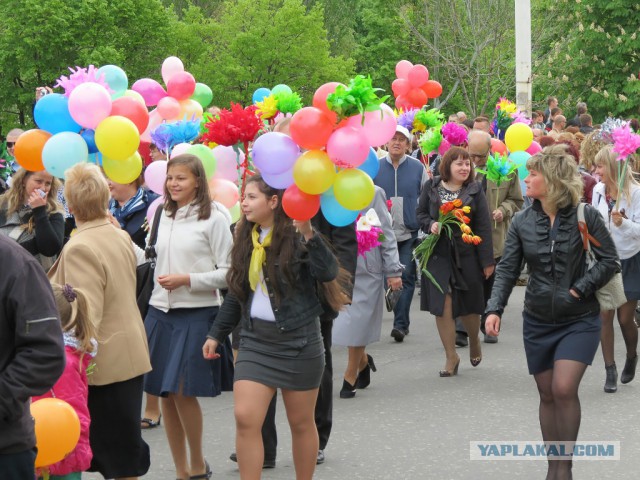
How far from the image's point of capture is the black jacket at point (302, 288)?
5.41 meters

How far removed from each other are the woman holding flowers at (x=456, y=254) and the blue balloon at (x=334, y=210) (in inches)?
148

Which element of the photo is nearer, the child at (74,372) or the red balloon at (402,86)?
the child at (74,372)

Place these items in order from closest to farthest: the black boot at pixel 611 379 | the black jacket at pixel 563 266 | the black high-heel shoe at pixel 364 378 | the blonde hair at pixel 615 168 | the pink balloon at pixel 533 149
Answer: the black jacket at pixel 563 266 → the black boot at pixel 611 379 → the blonde hair at pixel 615 168 → the black high-heel shoe at pixel 364 378 → the pink balloon at pixel 533 149

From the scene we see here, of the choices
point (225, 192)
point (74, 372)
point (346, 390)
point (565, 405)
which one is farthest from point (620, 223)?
point (74, 372)

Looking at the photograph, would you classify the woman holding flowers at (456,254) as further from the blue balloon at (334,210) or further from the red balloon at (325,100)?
the blue balloon at (334,210)

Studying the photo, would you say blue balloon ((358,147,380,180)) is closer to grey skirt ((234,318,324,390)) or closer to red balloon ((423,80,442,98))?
grey skirt ((234,318,324,390))

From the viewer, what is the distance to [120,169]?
291 inches

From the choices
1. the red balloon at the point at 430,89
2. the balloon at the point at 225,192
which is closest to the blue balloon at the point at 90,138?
the balloon at the point at 225,192

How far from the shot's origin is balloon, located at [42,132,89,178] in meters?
7.16

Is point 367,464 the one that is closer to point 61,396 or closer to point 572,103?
point 61,396

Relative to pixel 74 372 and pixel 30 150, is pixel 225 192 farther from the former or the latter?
pixel 74 372

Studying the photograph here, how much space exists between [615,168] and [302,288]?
405 cm

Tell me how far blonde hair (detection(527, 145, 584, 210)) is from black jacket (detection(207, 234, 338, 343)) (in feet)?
4.75

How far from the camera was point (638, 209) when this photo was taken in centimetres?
880
